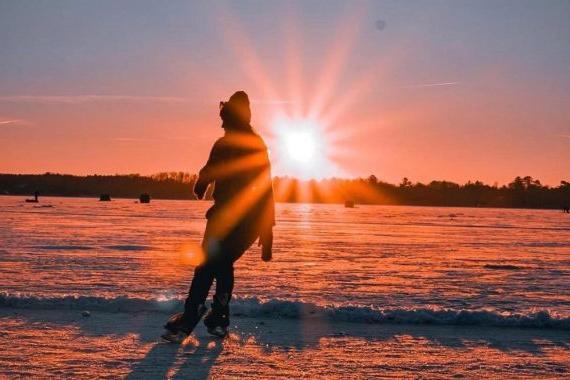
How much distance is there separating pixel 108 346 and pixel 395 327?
101 inches

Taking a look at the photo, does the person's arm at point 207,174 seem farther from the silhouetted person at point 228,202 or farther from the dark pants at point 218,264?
the dark pants at point 218,264

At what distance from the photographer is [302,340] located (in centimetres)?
552

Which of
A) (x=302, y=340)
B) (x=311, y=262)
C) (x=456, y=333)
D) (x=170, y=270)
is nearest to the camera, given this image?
(x=302, y=340)

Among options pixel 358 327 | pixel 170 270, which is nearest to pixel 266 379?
pixel 358 327

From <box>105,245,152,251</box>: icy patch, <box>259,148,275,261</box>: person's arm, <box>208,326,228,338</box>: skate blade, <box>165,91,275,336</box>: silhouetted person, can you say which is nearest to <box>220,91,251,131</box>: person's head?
<box>165,91,275,336</box>: silhouetted person

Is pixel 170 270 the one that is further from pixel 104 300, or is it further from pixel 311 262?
pixel 104 300

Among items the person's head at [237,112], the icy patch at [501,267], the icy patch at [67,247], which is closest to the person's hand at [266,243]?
the person's head at [237,112]

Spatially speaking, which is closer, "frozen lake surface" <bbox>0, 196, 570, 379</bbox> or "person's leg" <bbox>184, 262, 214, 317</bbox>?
"frozen lake surface" <bbox>0, 196, 570, 379</bbox>

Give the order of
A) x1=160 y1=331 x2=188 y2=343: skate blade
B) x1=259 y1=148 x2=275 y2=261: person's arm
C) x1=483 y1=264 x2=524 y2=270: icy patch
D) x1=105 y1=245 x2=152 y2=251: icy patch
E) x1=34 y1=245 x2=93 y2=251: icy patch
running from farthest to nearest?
A: x1=105 y1=245 x2=152 y2=251: icy patch, x1=34 y1=245 x2=93 y2=251: icy patch, x1=483 y1=264 x2=524 y2=270: icy patch, x1=259 y1=148 x2=275 y2=261: person's arm, x1=160 y1=331 x2=188 y2=343: skate blade

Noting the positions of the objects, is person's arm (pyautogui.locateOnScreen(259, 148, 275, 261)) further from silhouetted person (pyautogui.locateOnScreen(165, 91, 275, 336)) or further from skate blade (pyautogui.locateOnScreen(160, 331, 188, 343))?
skate blade (pyautogui.locateOnScreen(160, 331, 188, 343))

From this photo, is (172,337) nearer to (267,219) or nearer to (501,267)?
(267,219)

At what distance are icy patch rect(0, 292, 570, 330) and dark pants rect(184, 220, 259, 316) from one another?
1054mm

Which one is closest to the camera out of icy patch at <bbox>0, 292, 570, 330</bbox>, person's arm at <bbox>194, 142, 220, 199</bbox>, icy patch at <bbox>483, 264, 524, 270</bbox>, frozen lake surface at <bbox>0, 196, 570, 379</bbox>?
frozen lake surface at <bbox>0, 196, 570, 379</bbox>

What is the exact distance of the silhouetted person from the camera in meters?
5.55
